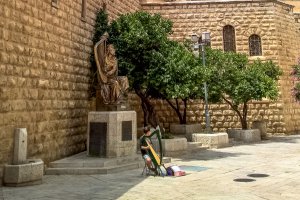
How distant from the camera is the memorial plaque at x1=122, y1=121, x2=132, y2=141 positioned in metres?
10.6

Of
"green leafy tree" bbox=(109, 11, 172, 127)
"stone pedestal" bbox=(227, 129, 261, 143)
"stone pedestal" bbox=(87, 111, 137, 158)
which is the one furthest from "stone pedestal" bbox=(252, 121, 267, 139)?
"stone pedestal" bbox=(87, 111, 137, 158)

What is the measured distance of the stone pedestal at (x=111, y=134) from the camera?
10273mm

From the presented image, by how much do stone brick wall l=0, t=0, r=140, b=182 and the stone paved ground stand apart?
1692 millimetres

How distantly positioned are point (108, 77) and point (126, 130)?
2.09 metres

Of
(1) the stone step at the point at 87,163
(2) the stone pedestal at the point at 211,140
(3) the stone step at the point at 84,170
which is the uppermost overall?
(2) the stone pedestal at the point at 211,140

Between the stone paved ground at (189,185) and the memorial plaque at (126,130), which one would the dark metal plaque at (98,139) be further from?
the stone paved ground at (189,185)

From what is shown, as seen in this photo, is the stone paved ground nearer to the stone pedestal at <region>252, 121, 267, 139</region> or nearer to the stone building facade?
the stone building facade

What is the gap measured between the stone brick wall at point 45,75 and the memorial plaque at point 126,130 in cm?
213

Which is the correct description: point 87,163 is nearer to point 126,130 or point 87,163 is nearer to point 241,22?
point 126,130

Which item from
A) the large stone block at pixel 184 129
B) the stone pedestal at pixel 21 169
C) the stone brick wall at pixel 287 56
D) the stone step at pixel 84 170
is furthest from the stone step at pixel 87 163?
the stone brick wall at pixel 287 56

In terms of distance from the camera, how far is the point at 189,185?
7316 millimetres

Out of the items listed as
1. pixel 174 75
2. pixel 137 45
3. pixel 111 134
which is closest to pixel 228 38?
pixel 174 75

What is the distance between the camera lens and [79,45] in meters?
12.2

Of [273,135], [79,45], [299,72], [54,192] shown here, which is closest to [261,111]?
[273,135]
